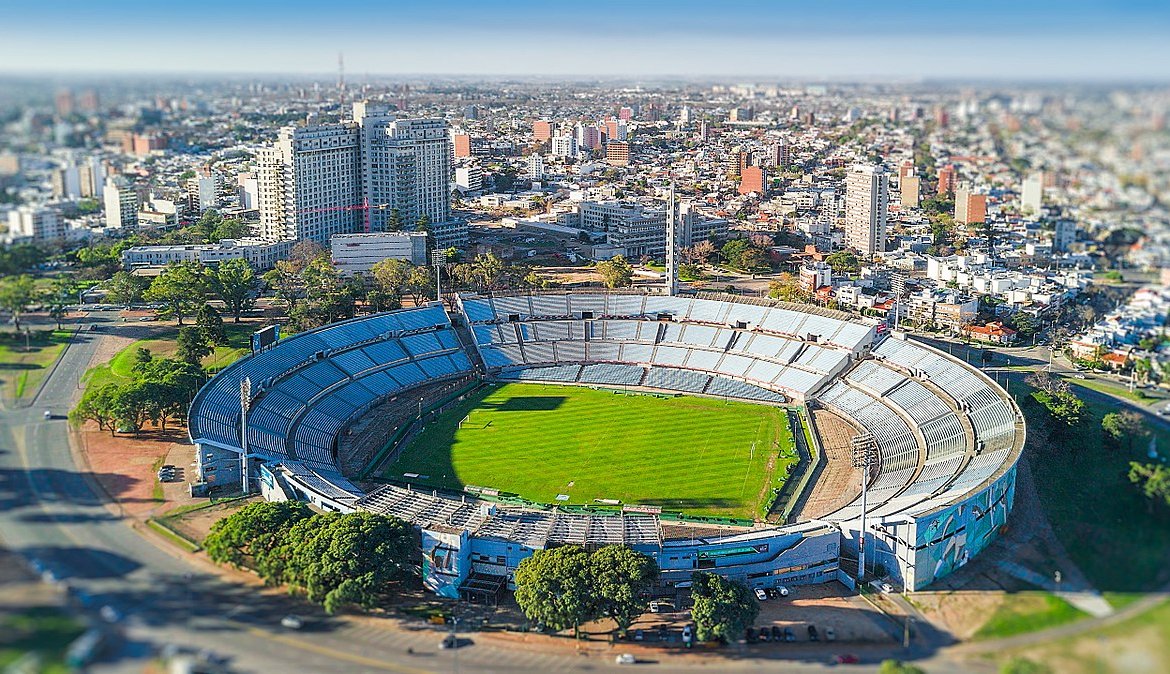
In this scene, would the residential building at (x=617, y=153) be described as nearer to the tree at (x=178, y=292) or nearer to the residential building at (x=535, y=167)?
the residential building at (x=535, y=167)

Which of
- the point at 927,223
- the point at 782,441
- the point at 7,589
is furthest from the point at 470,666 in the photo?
the point at 927,223

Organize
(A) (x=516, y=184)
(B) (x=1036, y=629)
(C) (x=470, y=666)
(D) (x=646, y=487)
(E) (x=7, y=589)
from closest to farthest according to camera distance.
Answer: (E) (x=7, y=589)
(B) (x=1036, y=629)
(C) (x=470, y=666)
(D) (x=646, y=487)
(A) (x=516, y=184)

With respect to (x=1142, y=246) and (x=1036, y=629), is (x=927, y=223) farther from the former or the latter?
(x=1036, y=629)

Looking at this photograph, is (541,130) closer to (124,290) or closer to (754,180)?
(754,180)

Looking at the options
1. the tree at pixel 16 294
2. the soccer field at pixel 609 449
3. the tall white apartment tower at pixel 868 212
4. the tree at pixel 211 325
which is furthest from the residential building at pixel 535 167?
the tree at pixel 16 294

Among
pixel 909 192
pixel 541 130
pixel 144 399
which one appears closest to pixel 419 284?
pixel 144 399
